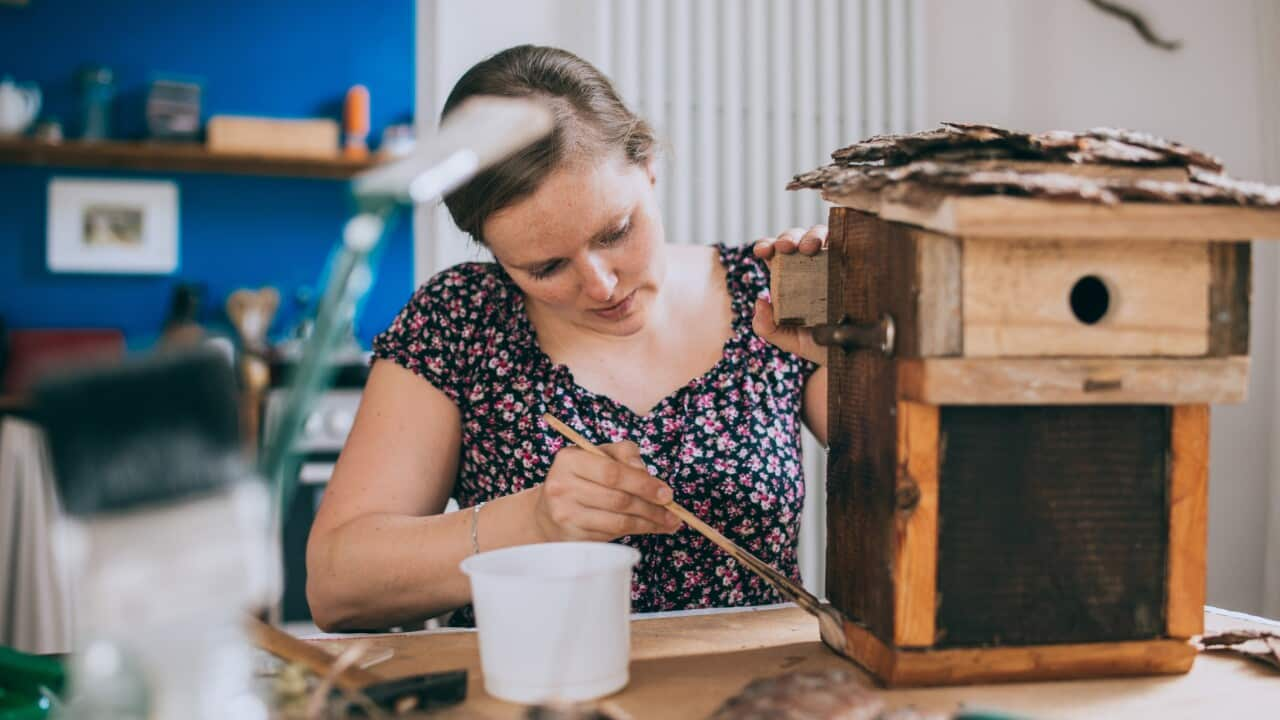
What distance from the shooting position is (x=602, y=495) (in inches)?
39.6

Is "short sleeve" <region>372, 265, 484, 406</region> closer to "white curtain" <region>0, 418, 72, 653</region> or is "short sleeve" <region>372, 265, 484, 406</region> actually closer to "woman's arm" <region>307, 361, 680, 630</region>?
"woman's arm" <region>307, 361, 680, 630</region>

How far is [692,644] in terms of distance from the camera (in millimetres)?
957

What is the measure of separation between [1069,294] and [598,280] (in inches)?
23.4

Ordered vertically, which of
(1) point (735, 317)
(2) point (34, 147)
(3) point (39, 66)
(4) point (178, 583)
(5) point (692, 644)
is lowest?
(5) point (692, 644)

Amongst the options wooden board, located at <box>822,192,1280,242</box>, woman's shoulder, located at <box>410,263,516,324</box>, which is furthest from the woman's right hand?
woman's shoulder, located at <box>410,263,516,324</box>

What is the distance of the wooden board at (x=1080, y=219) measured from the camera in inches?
29.3

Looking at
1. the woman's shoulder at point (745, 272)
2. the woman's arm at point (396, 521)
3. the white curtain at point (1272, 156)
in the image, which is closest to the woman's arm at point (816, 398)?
the woman's shoulder at point (745, 272)

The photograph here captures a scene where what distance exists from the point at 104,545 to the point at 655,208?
93 centimetres

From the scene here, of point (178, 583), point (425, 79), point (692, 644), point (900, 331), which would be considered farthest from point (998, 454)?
point (425, 79)

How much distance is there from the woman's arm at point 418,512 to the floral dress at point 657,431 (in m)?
0.04

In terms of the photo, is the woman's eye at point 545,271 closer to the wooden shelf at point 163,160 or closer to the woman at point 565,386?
the woman at point 565,386

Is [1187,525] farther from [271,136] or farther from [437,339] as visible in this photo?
[271,136]

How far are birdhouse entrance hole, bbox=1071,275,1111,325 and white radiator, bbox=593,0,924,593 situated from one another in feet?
7.13

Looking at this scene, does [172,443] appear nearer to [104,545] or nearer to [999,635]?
[104,545]
